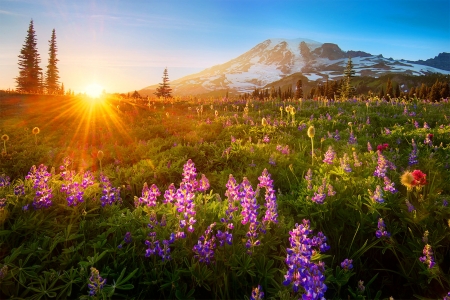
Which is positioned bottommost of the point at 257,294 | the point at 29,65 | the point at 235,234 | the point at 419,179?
the point at 235,234

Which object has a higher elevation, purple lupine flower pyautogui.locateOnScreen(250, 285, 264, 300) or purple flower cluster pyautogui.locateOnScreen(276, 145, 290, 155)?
purple flower cluster pyautogui.locateOnScreen(276, 145, 290, 155)

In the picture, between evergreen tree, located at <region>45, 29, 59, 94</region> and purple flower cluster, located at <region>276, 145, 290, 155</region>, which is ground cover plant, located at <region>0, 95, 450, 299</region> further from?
evergreen tree, located at <region>45, 29, 59, 94</region>

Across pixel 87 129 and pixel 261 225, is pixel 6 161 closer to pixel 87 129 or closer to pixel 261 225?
pixel 87 129

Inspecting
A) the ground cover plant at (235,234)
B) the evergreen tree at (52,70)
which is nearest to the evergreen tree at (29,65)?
the evergreen tree at (52,70)

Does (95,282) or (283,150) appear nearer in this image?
(95,282)

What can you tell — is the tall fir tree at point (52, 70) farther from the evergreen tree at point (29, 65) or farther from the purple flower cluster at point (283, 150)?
the purple flower cluster at point (283, 150)

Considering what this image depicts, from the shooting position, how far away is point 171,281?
238cm

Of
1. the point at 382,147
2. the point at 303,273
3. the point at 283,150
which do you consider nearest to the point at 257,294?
the point at 303,273

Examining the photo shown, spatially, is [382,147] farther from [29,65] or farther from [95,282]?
[29,65]

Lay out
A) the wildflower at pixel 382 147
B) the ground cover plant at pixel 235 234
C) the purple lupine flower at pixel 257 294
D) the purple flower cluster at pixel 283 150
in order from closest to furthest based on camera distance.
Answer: the purple lupine flower at pixel 257 294 < the ground cover plant at pixel 235 234 < the wildflower at pixel 382 147 < the purple flower cluster at pixel 283 150

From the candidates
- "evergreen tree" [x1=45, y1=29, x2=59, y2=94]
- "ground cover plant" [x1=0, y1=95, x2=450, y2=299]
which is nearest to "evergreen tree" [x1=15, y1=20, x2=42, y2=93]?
"evergreen tree" [x1=45, y1=29, x2=59, y2=94]

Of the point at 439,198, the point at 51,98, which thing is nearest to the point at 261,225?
the point at 439,198

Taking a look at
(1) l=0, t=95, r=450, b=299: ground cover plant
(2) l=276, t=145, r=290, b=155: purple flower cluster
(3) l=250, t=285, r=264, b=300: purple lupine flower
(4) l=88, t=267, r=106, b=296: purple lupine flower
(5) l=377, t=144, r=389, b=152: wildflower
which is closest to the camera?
(3) l=250, t=285, r=264, b=300: purple lupine flower

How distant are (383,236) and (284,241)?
44.5 inches
